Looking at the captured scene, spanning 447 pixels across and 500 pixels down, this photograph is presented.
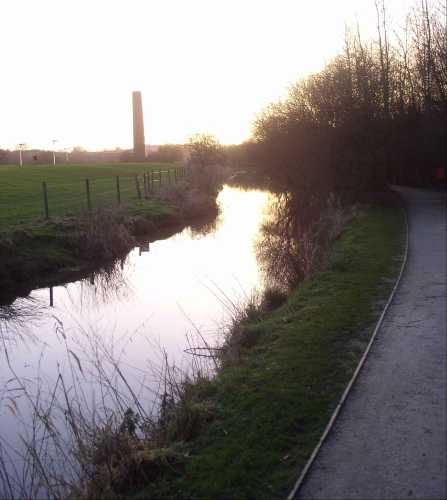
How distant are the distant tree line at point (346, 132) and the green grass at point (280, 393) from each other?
1483 cm

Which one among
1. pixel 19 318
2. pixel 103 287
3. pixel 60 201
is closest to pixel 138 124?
pixel 60 201

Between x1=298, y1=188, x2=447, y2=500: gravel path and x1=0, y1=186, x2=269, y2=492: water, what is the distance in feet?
9.12

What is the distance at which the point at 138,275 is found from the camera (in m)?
16.8

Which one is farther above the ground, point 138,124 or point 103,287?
point 138,124

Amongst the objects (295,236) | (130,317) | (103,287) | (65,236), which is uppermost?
(65,236)

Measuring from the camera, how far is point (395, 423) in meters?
5.48

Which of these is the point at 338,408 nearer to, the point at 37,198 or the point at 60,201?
the point at 60,201

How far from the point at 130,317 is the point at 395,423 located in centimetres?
759

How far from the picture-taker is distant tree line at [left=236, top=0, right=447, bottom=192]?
85.3 ft

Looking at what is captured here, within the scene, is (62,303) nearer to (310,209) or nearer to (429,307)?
(429,307)

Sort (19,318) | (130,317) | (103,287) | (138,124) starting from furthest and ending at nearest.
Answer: (138,124) → (103,287) → (19,318) → (130,317)

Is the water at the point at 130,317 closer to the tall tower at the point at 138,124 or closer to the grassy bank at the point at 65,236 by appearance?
the grassy bank at the point at 65,236

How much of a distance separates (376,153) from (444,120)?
352cm

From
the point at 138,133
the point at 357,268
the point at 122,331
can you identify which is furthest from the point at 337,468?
the point at 138,133
